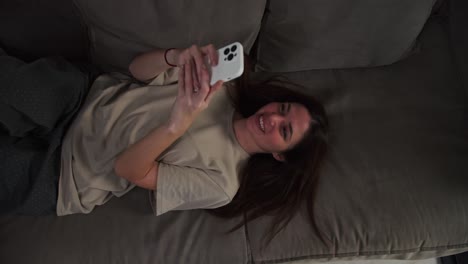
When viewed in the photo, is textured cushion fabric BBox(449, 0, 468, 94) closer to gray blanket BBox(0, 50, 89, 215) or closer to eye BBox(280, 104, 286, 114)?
eye BBox(280, 104, 286, 114)

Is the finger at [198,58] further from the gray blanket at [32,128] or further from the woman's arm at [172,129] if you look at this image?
the gray blanket at [32,128]

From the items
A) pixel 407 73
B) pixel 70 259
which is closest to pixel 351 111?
pixel 407 73

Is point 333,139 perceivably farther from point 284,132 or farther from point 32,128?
point 32,128

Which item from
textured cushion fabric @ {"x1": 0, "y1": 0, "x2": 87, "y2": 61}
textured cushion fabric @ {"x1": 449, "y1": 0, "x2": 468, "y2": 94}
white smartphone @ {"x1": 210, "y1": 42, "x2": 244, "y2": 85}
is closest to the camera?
white smartphone @ {"x1": 210, "y1": 42, "x2": 244, "y2": 85}

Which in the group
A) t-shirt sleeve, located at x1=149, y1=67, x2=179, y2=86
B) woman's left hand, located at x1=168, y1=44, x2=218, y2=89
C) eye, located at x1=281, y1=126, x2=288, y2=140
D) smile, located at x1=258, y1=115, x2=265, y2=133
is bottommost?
eye, located at x1=281, y1=126, x2=288, y2=140

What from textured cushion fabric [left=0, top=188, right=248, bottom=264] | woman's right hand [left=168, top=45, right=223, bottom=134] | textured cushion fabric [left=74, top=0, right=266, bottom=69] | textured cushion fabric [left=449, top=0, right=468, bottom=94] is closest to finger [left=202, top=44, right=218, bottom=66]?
woman's right hand [left=168, top=45, right=223, bottom=134]

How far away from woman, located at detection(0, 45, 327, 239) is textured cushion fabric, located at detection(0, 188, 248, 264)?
0.17ft

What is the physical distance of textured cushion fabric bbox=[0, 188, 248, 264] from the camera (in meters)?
1.06

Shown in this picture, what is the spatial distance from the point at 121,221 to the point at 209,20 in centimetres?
63

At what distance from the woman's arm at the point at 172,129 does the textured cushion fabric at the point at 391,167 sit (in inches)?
15.1

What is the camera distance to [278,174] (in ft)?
4.03

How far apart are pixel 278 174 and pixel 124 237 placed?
1.64 feet

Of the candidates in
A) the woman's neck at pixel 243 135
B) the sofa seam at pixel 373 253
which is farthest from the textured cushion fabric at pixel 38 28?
the sofa seam at pixel 373 253

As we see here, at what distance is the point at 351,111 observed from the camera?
1.34 metres
